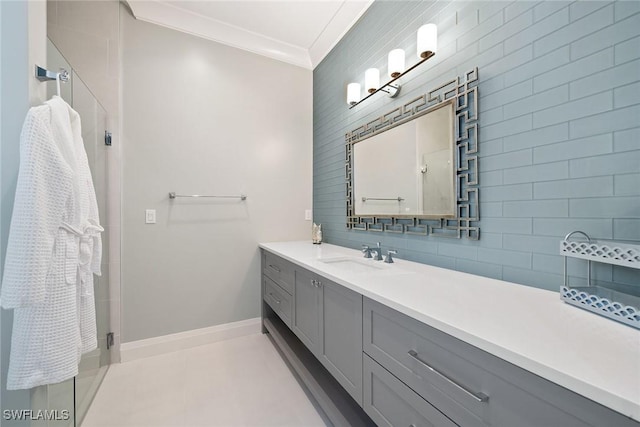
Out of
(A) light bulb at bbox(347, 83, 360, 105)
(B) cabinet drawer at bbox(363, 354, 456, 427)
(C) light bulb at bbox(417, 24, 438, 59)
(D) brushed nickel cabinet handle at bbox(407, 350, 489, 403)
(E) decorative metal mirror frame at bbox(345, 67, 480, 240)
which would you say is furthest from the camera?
(A) light bulb at bbox(347, 83, 360, 105)

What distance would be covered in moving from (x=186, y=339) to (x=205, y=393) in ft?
2.31

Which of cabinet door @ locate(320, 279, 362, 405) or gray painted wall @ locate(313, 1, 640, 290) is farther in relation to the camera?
cabinet door @ locate(320, 279, 362, 405)

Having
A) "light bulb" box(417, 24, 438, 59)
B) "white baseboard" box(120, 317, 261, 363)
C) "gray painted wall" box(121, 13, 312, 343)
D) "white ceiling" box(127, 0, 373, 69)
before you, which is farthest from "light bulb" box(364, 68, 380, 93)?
"white baseboard" box(120, 317, 261, 363)

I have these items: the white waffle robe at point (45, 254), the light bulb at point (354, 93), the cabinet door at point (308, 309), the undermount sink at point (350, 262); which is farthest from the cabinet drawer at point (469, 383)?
the light bulb at point (354, 93)

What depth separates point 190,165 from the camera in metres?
2.27

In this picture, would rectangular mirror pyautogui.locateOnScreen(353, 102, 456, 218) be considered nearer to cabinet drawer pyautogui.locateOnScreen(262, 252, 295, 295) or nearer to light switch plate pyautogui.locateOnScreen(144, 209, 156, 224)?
cabinet drawer pyautogui.locateOnScreen(262, 252, 295, 295)

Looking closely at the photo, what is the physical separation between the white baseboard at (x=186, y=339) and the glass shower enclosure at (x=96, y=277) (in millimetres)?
161

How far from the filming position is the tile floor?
1.46m

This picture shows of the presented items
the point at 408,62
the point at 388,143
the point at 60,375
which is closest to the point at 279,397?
the point at 60,375

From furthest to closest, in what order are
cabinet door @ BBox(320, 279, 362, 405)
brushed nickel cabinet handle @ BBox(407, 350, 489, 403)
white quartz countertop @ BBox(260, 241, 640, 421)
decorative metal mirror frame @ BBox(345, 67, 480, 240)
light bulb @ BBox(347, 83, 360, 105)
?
light bulb @ BBox(347, 83, 360, 105) → decorative metal mirror frame @ BBox(345, 67, 480, 240) → cabinet door @ BBox(320, 279, 362, 405) → brushed nickel cabinet handle @ BBox(407, 350, 489, 403) → white quartz countertop @ BBox(260, 241, 640, 421)

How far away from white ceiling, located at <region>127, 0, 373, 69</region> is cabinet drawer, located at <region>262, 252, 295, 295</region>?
2.01m

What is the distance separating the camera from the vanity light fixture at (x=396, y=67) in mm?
1389

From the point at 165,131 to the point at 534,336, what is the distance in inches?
102

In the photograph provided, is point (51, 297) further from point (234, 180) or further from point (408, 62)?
point (408, 62)
